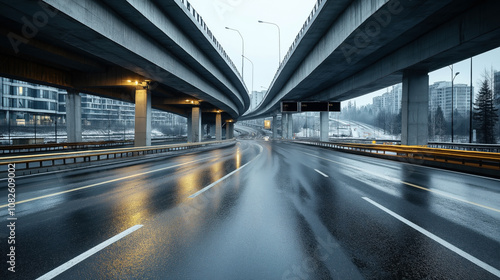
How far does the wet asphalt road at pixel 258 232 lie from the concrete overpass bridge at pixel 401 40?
373 inches

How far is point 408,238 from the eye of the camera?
3951 mm

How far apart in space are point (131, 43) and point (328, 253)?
14.5 meters

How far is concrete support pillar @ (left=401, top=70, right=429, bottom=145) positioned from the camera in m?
19.0

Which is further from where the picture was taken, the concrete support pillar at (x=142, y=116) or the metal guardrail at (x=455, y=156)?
the concrete support pillar at (x=142, y=116)

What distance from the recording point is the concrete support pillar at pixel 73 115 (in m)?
27.1

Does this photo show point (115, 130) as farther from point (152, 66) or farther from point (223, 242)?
point (223, 242)

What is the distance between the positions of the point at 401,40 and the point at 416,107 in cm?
606

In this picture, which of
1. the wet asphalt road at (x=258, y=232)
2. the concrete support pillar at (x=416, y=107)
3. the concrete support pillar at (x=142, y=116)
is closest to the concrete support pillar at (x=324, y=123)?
the concrete support pillar at (x=416, y=107)

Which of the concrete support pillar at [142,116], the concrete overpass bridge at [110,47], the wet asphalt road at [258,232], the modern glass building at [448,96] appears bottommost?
the wet asphalt road at [258,232]

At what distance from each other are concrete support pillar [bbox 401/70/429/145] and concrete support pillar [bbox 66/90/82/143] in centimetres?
3405

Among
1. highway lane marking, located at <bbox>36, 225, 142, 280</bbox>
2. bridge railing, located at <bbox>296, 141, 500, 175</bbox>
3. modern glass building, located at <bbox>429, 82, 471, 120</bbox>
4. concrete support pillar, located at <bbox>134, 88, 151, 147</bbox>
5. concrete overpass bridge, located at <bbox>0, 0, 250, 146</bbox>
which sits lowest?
highway lane marking, located at <bbox>36, 225, 142, 280</bbox>

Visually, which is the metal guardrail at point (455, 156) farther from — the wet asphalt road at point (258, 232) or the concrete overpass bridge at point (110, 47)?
the concrete overpass bridge at point (110, 47)

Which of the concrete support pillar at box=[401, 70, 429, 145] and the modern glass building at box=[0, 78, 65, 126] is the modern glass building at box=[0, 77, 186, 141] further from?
the concrete support pillar at box=[401, 70, 429, 145]

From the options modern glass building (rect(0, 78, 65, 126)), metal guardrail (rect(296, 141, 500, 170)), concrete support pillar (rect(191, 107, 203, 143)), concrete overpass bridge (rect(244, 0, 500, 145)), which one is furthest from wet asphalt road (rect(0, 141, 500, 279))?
modern glass building (rect(0, 78, 65, 126))
